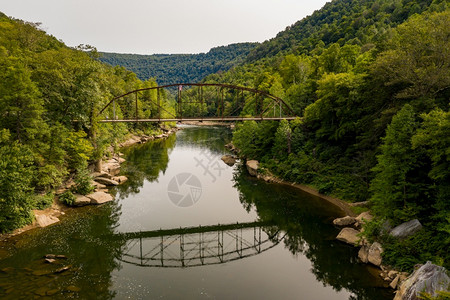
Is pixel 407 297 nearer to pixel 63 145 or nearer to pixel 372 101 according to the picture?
pixel 372 101

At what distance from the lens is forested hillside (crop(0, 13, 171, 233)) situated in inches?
805

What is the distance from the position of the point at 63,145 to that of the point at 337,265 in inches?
938

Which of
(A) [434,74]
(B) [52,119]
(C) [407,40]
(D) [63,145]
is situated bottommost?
(D) [63,145]

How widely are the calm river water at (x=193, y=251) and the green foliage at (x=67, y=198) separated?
5.59ft

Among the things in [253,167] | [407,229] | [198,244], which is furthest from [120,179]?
[407,229]

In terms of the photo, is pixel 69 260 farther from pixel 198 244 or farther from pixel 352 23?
pixel 352 23

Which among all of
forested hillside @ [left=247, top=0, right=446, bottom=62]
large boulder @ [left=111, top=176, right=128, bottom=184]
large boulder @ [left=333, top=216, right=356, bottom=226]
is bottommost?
large boulder @ [left=333, top=216, right=356, bottom=226]

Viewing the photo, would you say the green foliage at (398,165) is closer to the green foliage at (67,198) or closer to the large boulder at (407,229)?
the large boulder at (407,229)

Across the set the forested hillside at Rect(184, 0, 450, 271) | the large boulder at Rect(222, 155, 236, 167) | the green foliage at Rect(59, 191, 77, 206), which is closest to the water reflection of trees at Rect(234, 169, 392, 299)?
the forested hillside at Rect(184, 0, 450, 271)

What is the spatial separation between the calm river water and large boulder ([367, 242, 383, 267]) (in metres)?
0.53

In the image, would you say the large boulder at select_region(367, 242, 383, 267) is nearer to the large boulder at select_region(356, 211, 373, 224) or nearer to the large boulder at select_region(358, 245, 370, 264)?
the large boulder at select_region(358, 245, 370, 264)

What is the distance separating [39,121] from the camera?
23703 mm

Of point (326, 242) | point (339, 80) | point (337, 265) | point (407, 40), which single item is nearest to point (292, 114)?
point (339, 80)

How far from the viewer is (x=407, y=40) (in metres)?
23.1
